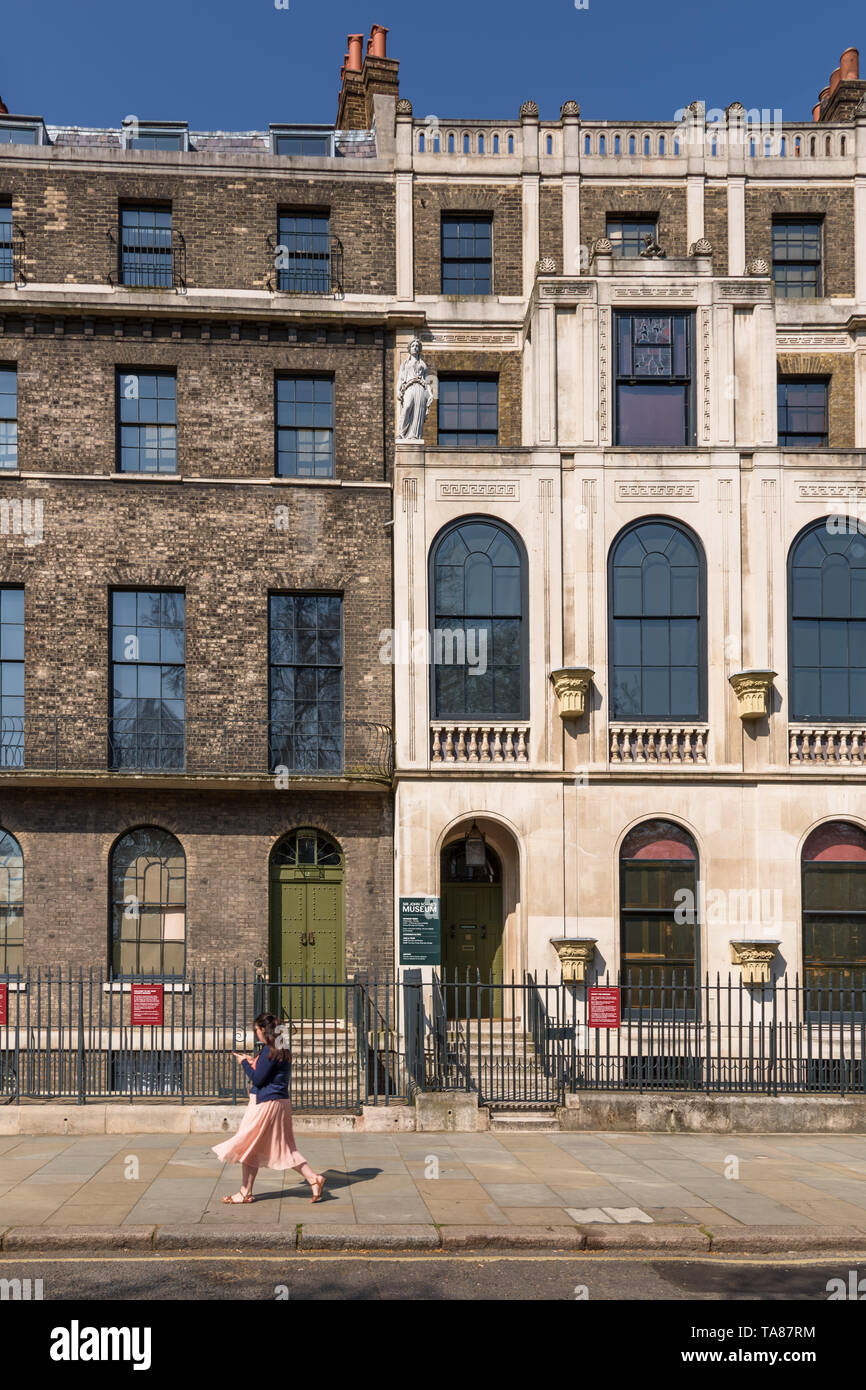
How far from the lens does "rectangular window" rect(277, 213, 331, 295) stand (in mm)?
24609

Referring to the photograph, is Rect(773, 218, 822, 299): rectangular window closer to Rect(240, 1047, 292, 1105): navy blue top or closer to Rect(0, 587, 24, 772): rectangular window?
Rect(0, 587, 24, 772): rectangular window

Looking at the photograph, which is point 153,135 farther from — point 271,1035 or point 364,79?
point 271,1035

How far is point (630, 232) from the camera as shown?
25344 millimetres

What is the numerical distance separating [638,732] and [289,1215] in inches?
453

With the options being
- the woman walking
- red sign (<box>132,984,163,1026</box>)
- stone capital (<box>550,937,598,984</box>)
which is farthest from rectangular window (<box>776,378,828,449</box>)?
the woman walking

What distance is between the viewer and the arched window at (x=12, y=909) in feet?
73.8

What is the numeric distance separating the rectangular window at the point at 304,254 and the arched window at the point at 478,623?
6.15 metres

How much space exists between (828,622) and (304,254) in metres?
11.8

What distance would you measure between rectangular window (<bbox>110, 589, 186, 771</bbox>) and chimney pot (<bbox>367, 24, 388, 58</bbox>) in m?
11.7

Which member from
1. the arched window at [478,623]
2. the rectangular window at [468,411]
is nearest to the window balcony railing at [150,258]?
the rectangular window at [468,411]

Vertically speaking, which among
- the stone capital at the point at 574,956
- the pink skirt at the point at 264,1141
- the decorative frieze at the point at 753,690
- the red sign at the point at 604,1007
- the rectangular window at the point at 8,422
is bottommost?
the pink skirt at the point at 264,1141

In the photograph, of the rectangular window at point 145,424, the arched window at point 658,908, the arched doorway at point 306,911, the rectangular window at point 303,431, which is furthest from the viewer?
the rectangular window at point 303,431

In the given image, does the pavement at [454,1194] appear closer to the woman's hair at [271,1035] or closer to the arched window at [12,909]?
the woman's hair at [271,1035]
